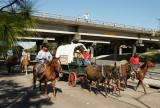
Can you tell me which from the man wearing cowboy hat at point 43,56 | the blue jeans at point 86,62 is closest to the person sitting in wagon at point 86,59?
the blue jeans at point 86,62

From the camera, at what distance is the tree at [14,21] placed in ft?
27.5

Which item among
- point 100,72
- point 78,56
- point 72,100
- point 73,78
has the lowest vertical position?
point 72,100

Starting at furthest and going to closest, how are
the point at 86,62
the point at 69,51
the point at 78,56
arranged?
the point at 69,51, the point at 78,56, the point at 86,62

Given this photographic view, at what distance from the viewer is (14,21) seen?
885cm

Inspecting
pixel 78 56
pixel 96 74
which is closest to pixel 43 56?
pixel 96 74

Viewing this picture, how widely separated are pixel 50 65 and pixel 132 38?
46981 mm

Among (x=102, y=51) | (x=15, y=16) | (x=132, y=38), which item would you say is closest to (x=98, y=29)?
(x=132, y=38)

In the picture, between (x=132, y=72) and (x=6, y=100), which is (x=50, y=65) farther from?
(x=132, y=72)

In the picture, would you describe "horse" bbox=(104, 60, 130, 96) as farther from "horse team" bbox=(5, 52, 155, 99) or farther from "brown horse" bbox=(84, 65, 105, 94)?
"brown horse" bbox=(84, 65, 105, 94)

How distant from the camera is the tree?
330 inches

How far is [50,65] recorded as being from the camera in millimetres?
12289

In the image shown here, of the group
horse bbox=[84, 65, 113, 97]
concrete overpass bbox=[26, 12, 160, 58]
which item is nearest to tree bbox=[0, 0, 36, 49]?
horse bbox=[84, 65, 113, 97]

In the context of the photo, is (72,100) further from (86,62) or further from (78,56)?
(78,56)

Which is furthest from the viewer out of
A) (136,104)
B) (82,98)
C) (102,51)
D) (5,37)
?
(102,51)
